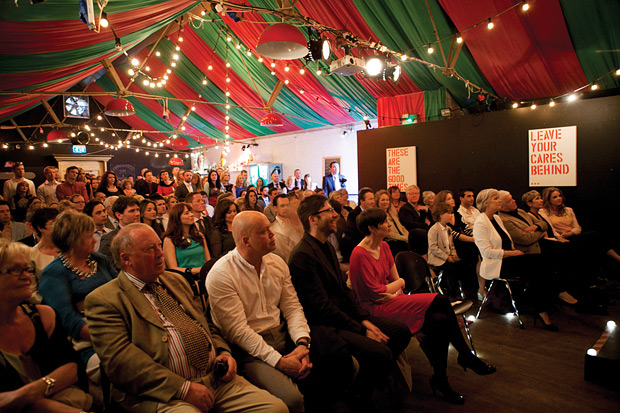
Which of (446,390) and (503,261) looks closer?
(446,390)

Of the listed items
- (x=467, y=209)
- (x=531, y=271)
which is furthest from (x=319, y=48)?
(x=531, y=271)

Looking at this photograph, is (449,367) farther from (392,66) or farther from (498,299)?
(392,66)

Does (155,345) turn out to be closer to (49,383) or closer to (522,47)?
(49,383)

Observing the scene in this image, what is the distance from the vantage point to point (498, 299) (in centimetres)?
467

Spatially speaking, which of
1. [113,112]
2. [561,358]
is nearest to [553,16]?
[561,358]

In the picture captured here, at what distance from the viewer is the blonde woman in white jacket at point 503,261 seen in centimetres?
417

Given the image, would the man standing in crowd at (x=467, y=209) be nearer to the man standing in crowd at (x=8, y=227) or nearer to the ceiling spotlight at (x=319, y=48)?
the ceiling spotlight at (x=319, y=48)

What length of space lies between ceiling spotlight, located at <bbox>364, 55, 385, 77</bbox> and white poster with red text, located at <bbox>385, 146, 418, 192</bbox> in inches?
99.8

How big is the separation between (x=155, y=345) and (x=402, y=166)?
761 cm

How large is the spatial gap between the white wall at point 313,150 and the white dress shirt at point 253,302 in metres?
10.8

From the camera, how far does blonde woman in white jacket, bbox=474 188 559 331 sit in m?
4.17

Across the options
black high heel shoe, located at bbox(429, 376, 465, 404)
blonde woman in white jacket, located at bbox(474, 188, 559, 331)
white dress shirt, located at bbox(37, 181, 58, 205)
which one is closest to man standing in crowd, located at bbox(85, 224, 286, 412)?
black high heel shoe, located at bbox(429, 376, 465, 404)

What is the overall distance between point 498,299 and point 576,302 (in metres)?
0.91

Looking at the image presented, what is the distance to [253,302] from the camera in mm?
2189
